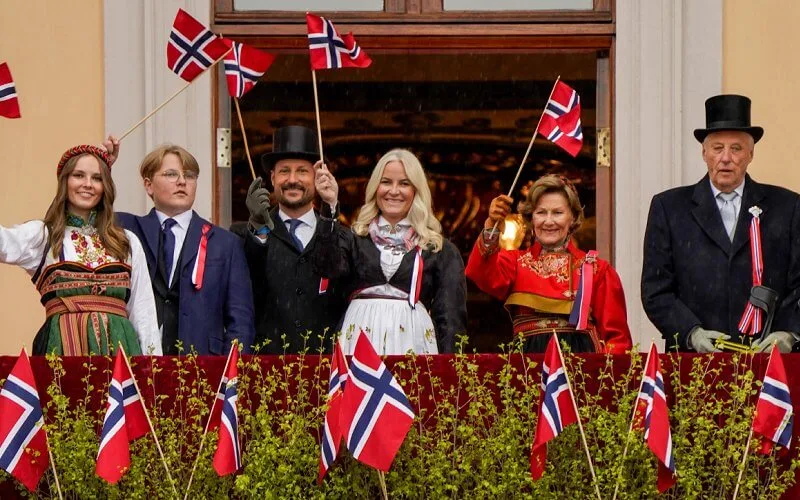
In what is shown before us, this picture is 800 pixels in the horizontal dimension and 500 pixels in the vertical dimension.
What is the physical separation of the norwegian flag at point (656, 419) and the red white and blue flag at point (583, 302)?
3.26 feet

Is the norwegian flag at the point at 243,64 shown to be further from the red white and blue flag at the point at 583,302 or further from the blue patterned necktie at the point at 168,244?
the red white and blue flag at the point at 583,302

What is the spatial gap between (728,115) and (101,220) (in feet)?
10.1

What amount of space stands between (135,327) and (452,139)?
660cm

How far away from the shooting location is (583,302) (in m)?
9.12

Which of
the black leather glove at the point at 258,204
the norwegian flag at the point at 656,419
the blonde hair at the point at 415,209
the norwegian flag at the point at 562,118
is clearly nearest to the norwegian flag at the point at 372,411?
the norwegian flag at the point at 656,419

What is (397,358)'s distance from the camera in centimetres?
827

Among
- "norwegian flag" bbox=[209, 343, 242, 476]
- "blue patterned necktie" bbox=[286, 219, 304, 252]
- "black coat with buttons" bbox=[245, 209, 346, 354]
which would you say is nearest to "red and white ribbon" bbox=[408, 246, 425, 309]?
"black coat with buttons" bbox=[245, 209, 346, 354]

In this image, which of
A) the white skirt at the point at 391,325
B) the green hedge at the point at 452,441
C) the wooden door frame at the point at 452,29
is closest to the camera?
the green hedge at the point at 452,441

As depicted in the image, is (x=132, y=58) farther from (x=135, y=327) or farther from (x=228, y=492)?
(x=228, y=492)

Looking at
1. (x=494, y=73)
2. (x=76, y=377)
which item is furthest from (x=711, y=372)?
(x=494, y=73)

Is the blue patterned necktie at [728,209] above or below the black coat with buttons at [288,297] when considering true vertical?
above

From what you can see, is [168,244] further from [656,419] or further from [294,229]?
[656,419]

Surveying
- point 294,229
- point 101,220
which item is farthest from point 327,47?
point 101,220

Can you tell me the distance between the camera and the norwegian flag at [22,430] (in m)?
7.96
